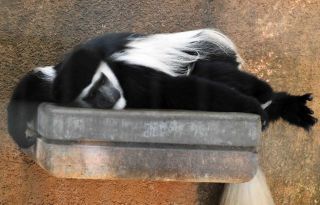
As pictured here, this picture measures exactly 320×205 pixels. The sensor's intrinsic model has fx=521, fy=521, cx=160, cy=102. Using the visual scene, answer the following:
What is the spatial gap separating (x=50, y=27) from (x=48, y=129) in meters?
0.54

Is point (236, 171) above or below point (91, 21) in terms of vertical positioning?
below

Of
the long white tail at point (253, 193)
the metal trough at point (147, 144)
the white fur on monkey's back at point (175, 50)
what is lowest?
the long white tail at point (253, 193)

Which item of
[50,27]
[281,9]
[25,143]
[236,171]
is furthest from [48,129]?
[281,9]

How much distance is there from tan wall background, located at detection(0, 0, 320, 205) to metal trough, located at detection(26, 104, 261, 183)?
435 millimetres

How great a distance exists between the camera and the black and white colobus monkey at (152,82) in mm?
1111

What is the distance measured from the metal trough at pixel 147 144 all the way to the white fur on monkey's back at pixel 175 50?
0.22 m

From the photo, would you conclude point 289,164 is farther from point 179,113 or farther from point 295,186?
point 179,113

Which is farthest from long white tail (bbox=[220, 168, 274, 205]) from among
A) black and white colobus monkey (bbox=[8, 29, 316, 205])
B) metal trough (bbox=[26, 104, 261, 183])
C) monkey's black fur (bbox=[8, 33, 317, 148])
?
metal trough (bbox=[26, 104, 261, 183])

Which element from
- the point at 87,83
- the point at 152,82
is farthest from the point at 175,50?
the point at 87,83

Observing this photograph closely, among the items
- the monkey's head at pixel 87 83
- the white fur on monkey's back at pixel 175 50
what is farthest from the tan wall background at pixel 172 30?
the monkey's head at pixel 87 83

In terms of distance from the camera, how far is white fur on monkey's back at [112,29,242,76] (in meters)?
1.23

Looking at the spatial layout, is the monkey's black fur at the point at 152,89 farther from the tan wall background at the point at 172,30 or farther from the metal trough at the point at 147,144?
the tan wall background at the point at 172,30

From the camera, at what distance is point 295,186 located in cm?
164

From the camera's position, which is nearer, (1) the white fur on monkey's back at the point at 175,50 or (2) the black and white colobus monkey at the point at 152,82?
(2) the black and white colobus monkey at the point at 152,82
